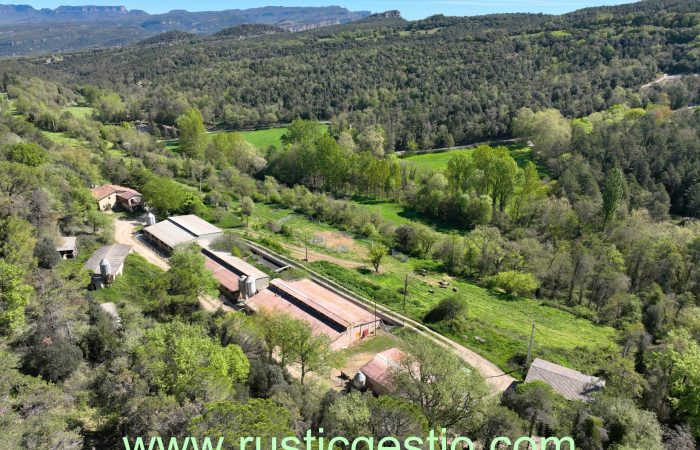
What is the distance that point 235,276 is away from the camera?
42.4m

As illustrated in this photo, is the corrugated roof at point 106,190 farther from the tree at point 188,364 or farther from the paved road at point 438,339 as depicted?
the tree at point 188,364

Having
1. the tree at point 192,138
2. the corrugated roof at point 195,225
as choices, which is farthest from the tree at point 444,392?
the tree at point 192,138

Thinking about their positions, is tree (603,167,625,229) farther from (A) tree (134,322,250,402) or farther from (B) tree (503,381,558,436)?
(A) tree (134,322,250,402)

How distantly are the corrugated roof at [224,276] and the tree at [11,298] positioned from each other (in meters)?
15.9

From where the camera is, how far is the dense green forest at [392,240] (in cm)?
2280

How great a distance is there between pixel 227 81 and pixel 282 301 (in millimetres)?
128022

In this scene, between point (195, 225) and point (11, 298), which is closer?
point (11, 298)

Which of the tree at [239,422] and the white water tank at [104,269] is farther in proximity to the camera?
the white water tank at [104,269]

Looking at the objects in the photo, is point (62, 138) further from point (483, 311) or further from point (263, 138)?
point (483, 311)

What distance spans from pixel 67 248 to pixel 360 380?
29.2 meters

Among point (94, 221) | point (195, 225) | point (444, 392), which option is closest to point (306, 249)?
point (195, 225)

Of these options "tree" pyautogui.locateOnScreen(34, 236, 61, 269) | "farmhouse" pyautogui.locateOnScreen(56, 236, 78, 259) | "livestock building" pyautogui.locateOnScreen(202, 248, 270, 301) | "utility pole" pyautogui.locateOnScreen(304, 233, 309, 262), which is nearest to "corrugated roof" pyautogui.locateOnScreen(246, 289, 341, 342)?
"livestock building" pyautogui.locateOnScreen(202, 248, 270, 301)

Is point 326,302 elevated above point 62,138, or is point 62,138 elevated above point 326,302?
point 62,138

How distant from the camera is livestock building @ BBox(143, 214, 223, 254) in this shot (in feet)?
159
